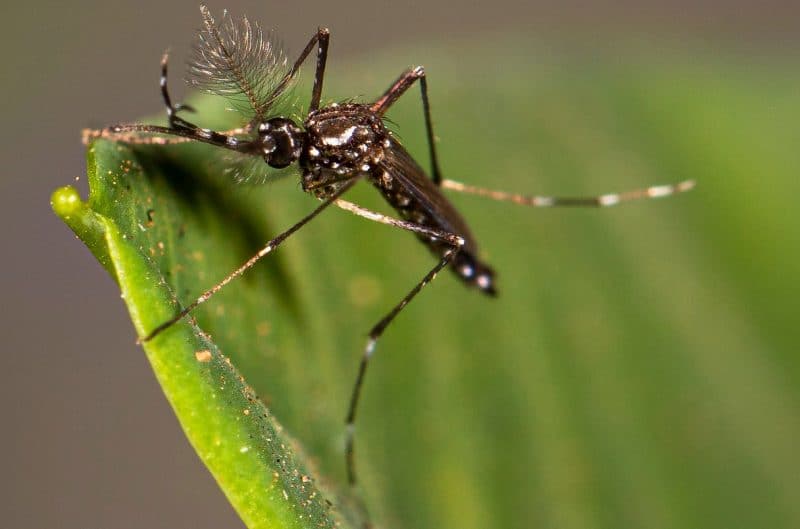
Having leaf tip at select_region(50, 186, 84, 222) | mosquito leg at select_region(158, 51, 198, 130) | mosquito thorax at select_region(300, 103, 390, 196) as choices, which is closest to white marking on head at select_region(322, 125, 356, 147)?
mosquito thorax at select_region(300, 103, 390, 196)

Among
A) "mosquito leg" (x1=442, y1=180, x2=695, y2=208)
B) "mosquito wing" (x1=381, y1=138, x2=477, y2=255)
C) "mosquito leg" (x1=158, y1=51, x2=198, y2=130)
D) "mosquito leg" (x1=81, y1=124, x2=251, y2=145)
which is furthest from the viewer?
"mosquito leg" (x1=442, y1=180, x2=695, y2=208)

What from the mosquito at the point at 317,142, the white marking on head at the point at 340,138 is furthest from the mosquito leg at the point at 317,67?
the white marking on head at the point at 340,138

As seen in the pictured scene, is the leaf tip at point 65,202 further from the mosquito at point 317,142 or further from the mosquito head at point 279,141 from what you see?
the mosquito head at point 279,141

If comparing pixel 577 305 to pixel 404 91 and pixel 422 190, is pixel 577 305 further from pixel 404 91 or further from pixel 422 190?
pixel 404 91

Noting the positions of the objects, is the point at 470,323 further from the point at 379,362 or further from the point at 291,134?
the point at 291,134

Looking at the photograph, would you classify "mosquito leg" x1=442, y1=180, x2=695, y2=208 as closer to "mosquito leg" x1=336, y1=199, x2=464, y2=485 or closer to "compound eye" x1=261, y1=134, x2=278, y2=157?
"mosquito leg" x1=336, y1=199, x2=464, y2=485

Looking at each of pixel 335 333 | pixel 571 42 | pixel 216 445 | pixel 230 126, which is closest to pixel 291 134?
pixel 230 126

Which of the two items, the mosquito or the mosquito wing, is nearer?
the mosquito
